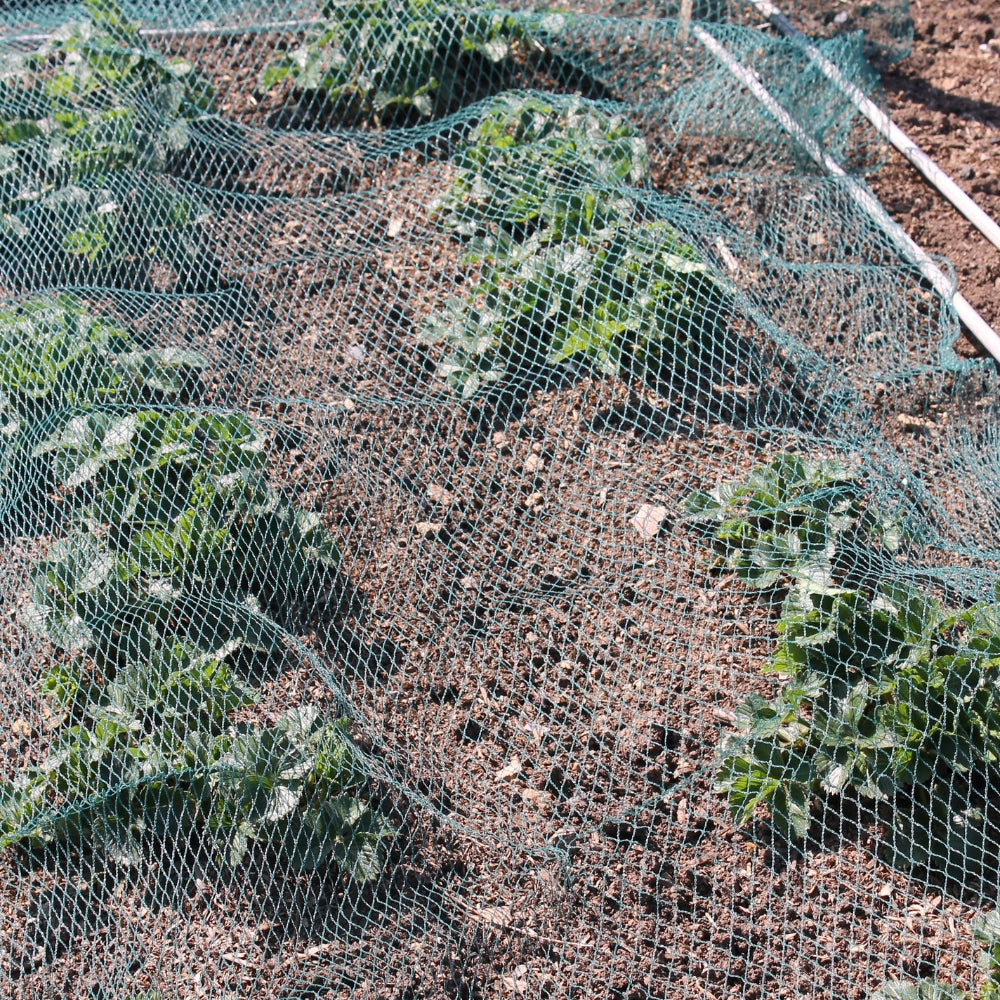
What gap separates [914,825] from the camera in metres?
2.46

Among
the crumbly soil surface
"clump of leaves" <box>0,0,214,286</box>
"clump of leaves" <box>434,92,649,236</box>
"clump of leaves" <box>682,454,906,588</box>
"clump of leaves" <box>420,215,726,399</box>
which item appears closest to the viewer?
"clump of leaves" <box>682,454,906,588</box>

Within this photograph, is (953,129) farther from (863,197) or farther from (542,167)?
(542,167)

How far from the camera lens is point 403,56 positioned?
456 centimetres

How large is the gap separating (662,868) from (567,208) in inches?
92.0

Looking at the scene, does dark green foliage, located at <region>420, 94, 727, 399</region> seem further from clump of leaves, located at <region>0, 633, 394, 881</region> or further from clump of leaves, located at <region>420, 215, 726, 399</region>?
clump of leaves, located at <region>0, 633, 394, 881</region>

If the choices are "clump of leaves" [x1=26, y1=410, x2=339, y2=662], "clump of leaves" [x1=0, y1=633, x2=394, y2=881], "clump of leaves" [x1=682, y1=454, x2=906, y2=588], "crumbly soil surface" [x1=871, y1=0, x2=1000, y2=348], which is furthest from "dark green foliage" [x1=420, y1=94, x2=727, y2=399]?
"clump of leaves" [x1=0, y1=633, x2=394, y2=881]

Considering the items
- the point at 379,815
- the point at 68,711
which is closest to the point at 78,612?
the point at 68,711

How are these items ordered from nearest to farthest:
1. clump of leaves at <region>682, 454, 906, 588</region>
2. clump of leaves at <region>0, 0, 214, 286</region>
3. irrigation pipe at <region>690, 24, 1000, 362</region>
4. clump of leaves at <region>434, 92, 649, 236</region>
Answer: clump of leaves at <region>682, 454, 906, 588</region>, irrigation pipe at <region>690, 24, 1000, 362</region>, clump of leaves at <region>434, 92, 649, 236</region>, clump of leaves at <region>0, 0, 214, 286</region>

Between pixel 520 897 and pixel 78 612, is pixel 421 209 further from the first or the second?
pixel 520 897

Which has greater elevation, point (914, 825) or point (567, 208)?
point (567, 208)

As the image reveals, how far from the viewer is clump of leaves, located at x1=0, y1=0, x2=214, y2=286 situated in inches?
163

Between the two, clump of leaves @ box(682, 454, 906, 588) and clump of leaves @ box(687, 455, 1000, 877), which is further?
clump of leaves @ box(682, 454, 906, 588)

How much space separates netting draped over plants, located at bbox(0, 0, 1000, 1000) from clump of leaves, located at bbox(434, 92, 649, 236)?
0.07 ft

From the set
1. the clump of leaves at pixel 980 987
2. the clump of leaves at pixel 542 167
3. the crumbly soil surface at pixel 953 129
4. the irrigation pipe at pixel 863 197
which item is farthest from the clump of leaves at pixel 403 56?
the clump of leaves at pixel 980 987
